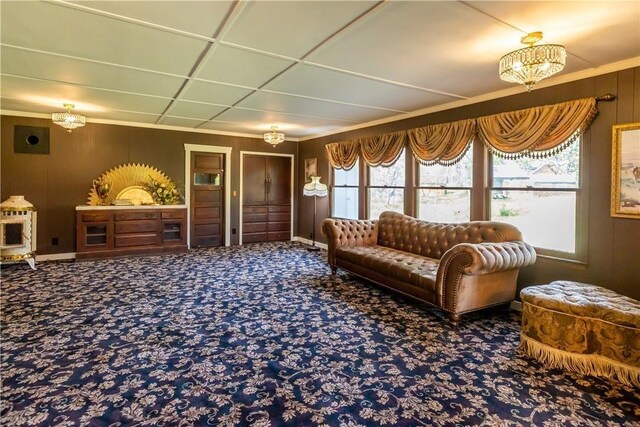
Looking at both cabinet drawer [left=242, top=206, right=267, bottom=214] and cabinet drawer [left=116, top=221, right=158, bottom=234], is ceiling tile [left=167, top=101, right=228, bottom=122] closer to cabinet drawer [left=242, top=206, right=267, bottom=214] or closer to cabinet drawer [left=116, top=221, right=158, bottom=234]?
cabinet drawer [left=116, top=221, right=158, bottom=234]

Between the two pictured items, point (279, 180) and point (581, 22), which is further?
point (279, 180)

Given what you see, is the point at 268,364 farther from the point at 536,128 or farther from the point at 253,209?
the point at 253,209

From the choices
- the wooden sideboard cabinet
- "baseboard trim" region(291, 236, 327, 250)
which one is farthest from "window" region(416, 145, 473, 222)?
the wooden sideboard cabinet

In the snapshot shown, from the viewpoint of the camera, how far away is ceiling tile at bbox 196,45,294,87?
304 cm

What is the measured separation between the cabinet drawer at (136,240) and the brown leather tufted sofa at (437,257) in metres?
3.49

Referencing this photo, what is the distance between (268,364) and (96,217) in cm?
503

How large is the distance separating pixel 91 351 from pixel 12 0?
2.54 metres

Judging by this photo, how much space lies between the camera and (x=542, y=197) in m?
3.83

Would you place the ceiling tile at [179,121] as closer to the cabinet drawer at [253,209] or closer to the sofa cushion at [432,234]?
the cabinet drawer at [253,209]

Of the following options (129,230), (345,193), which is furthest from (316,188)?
(129,230)

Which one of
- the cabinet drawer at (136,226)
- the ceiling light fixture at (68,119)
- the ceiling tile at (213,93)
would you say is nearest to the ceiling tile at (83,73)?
the ceiling tile at (213,93)

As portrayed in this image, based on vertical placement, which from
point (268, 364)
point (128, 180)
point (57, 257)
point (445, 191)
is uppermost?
point (128, 180)

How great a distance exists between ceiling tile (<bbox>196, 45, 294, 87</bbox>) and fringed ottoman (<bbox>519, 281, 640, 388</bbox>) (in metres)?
3.07

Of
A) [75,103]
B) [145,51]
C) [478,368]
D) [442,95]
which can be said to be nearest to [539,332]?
[478,368]
